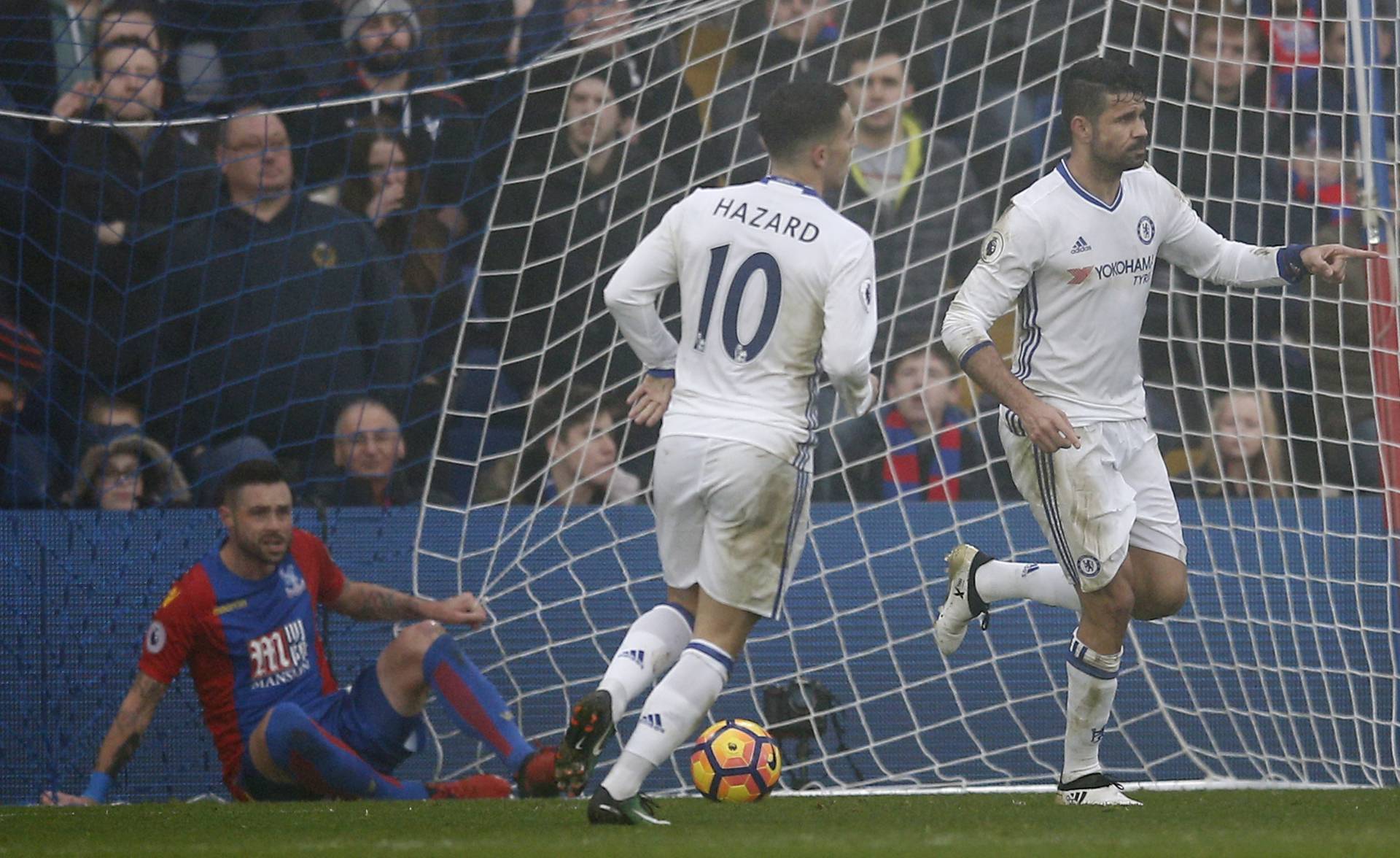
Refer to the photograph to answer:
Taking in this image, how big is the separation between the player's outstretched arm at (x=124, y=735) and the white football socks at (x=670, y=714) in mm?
2283

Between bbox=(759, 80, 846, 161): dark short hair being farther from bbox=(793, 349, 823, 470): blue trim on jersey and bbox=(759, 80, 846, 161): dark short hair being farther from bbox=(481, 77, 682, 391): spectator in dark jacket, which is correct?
bbox=(481, 77, 682, 391): spectator in dark jacket

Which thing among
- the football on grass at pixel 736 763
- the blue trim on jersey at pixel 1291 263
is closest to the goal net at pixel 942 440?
the football on grass at pixel 736 763

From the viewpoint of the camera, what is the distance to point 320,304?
722cm

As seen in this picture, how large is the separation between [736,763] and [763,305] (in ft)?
5.01

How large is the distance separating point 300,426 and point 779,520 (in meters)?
3.08

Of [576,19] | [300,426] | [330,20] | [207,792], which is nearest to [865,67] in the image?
[576,19]

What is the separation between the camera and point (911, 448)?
7047mm

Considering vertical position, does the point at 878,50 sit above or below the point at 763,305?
above

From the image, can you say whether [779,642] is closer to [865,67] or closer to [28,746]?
[865,67]

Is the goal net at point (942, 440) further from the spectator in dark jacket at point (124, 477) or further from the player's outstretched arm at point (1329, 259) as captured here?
the player's outstretched arm at point (1329, 259)

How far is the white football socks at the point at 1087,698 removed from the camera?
16.9 ft

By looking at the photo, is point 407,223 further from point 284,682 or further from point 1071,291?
point 1071,291

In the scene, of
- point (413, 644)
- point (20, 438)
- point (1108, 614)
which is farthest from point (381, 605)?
point (1108, 614)

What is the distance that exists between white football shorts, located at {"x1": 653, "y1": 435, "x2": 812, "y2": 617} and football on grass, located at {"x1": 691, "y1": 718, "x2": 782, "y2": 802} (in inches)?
37.8
